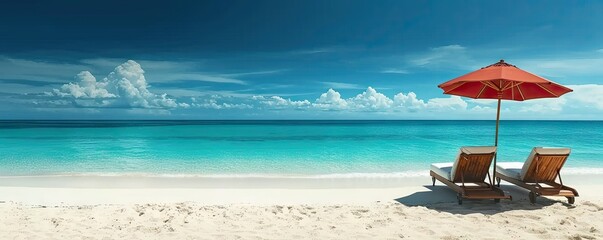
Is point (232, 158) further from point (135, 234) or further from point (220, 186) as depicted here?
point (135, 234)

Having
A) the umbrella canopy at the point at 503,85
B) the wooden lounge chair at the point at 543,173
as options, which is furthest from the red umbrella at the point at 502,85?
the wooden lounge chair at the point at 543,173

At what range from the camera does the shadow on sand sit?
516 centimetres

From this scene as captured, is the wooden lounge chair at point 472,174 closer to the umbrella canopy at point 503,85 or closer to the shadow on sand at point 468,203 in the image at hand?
the shadow on sand at point 468,203

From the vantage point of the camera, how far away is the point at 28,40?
1264 inches

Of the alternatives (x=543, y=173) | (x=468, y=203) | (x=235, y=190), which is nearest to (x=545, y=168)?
(x=543, y=173)

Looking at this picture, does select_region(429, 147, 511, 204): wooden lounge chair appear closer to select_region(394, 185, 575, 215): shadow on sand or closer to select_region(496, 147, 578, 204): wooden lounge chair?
select_region(394, 185, 575, 215): shadow on sand

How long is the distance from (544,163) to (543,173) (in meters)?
0.22

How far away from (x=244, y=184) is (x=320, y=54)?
2584cm

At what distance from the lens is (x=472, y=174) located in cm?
579

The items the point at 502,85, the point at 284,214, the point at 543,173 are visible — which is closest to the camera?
the point at 284,214

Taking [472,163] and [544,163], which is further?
[472,163]

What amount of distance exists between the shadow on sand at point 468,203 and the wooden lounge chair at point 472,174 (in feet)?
0.46

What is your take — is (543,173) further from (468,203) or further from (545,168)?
(468,203)

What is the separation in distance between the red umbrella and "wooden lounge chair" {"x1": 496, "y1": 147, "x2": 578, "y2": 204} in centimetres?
49
